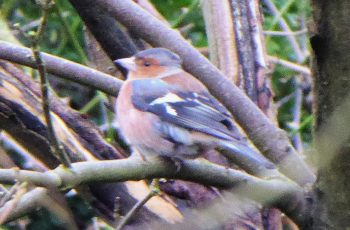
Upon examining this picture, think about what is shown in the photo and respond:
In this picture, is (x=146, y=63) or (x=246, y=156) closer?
(x=246, y=156)

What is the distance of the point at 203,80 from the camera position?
325 cm

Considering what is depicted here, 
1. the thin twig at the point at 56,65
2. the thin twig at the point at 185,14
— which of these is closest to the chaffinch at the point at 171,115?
the thin twig at the point at 56,65

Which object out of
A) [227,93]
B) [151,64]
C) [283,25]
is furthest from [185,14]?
[227,93]

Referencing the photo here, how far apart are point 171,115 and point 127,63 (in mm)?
444

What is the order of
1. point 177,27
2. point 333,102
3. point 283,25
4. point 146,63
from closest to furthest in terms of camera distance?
point 333,102 → point 146,63 → point 177,27 → point 283,25

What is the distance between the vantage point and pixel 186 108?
3.29m

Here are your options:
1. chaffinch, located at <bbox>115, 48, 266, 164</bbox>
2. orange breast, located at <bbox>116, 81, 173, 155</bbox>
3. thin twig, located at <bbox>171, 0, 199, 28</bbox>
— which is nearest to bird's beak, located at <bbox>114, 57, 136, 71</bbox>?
chaffinch, located at <bbox>115, 48, 266, 164</bbox>

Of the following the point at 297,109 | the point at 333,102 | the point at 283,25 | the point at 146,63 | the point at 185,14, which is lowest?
the point at 297,109

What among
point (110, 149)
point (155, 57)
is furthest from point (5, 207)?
point (155, 57)

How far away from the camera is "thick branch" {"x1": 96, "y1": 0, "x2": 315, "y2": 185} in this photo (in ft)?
10.3

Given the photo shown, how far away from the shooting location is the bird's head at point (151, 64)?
352 cm

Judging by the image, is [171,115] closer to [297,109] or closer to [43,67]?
[43,67]

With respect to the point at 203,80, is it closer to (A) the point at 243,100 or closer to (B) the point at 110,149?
(A) the point at 243,100

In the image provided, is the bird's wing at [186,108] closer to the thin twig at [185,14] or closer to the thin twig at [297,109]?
the thin twig at [185,14]
